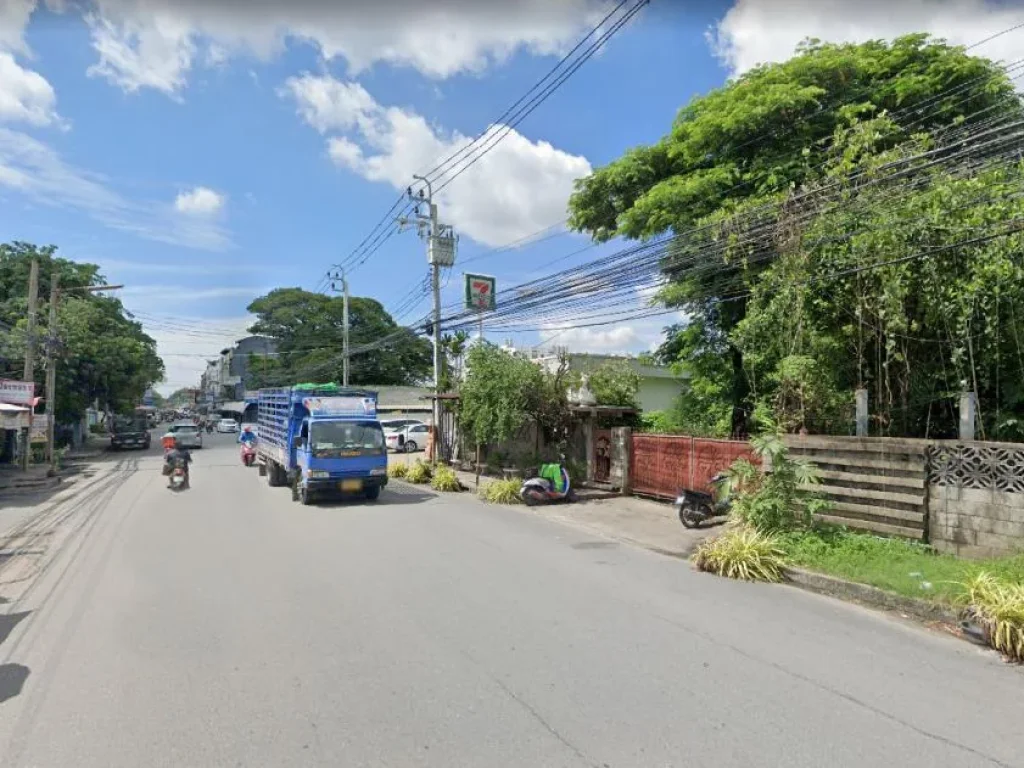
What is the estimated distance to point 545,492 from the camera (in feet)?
47.8

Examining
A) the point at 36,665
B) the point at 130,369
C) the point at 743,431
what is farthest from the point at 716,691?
the point at 130,369

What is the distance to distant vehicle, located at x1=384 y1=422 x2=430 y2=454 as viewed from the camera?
105 feet

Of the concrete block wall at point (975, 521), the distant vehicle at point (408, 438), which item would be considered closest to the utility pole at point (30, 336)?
the distant vehicle at point (408, 438)

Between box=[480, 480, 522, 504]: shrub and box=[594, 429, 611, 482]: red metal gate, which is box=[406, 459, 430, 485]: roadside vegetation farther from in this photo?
box=[594, 429, 611, 482]: red metal gate

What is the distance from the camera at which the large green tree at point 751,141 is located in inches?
566

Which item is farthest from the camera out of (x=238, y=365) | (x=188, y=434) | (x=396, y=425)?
(x=238, y=365)

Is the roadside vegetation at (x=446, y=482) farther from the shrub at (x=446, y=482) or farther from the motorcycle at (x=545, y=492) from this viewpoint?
the motorcycle at (x=545, y=492)

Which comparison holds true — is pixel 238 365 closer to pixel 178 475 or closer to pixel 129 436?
pixel 129 436

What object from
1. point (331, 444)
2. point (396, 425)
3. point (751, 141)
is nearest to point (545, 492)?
point (331, 444)

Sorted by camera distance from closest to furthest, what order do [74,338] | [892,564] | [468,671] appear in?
1. [468,671]
2. [892,564]
3. [74,338]

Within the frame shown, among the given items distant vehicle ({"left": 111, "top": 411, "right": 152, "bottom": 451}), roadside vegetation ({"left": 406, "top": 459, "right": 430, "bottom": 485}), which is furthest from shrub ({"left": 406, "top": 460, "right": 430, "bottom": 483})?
distant vehicle ({"left": 111, "top": 411, "right": 152, "bottom": 451})

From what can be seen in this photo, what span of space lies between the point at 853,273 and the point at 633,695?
311 inches

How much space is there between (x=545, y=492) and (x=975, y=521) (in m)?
8.32

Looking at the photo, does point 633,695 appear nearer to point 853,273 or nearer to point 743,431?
point 853,273
